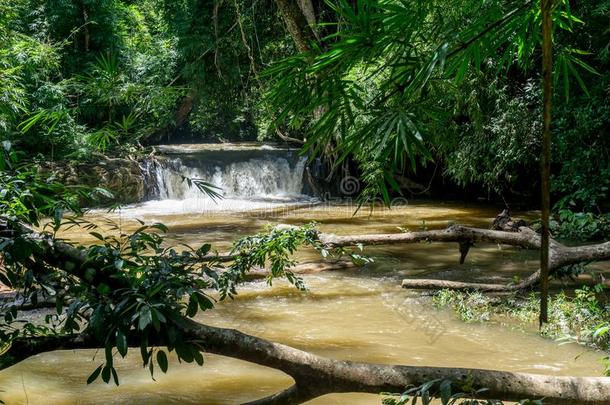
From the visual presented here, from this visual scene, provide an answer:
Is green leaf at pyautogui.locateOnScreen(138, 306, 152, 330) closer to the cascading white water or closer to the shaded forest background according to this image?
the shaded forest background

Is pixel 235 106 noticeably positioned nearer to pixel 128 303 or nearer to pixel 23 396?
pixel 23 396

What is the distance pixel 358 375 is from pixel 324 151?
178 centimetres

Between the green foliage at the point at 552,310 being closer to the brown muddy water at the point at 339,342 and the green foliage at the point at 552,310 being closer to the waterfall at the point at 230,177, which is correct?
the brown muddy water at the point at 339,342

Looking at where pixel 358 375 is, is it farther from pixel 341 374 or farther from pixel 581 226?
pixel 581 226

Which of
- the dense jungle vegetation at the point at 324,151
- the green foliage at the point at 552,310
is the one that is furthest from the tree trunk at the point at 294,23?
the green foliage at the point at 552,310

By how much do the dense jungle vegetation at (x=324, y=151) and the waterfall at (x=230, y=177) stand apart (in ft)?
6.43

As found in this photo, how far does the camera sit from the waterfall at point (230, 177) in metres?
16.0

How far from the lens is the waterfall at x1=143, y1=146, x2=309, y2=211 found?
16000 mm

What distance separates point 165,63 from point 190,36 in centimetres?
415

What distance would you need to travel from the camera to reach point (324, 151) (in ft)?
11.5

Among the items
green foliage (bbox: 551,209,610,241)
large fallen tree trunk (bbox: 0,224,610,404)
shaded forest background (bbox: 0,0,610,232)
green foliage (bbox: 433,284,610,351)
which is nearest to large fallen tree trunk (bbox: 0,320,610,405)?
large fallen tree trunk (bbox: 0,224,610,404)

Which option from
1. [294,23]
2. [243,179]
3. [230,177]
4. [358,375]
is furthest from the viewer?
[243,179]

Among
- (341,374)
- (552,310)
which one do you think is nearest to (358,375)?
(341,374)

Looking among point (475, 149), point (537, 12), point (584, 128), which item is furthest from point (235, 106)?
point (537, 12)
